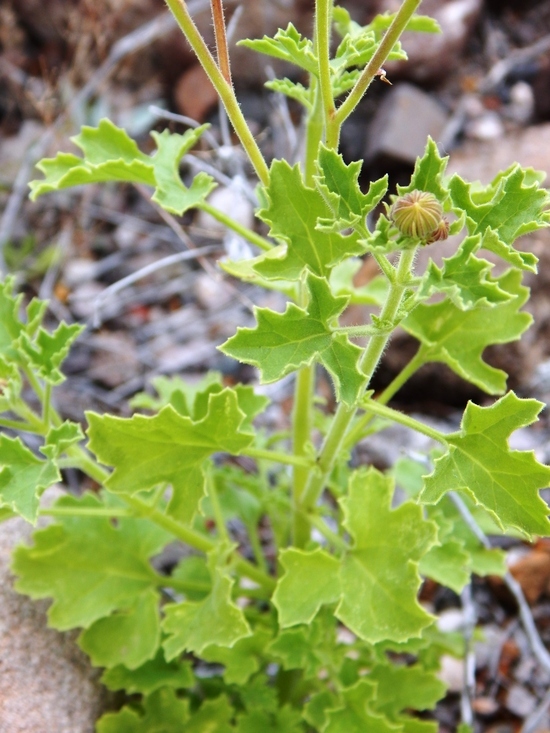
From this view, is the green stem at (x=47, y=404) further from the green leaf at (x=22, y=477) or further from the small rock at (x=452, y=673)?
the small rock at (x=452, y=673)

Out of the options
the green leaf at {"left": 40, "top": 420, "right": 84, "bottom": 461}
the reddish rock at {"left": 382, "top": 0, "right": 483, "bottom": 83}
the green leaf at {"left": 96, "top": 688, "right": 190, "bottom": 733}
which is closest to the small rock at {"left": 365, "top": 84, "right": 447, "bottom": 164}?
the reddish rock at {"left": 382, "top": 0, "right": 483, "bottom": 83}

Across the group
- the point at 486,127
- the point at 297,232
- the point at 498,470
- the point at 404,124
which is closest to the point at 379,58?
the point at 297,232

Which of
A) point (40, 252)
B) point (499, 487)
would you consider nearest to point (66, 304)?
point (40, 252)

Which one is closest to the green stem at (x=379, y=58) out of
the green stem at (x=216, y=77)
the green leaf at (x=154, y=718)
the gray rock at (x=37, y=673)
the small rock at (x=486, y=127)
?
the green stem at (x=216, y=77)

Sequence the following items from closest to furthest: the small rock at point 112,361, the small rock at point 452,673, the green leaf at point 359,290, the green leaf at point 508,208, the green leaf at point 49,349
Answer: the green leaf at point 508,208
the green leaf at point 49,349
the green leaf at point 359,290
the small rock at point 452,673
the small rock at point 112,361

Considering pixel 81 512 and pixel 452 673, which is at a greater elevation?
pixel 81 512

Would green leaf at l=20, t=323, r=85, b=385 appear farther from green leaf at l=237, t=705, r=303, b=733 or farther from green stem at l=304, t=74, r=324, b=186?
green leaf at l=237, t=705, r=303, b=733

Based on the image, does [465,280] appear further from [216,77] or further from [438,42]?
[438,42]
